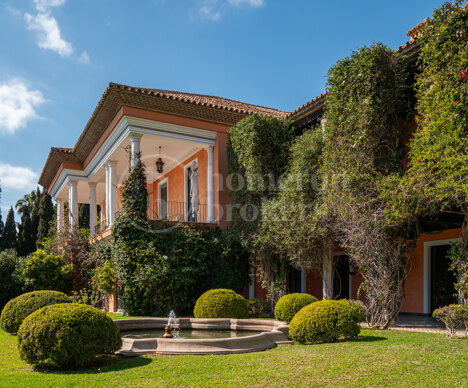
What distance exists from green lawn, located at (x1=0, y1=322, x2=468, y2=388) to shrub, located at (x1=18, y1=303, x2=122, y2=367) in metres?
0.20

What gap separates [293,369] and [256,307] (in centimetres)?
695

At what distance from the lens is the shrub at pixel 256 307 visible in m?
12.2

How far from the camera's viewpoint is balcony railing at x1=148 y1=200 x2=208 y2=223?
1596 centimetres

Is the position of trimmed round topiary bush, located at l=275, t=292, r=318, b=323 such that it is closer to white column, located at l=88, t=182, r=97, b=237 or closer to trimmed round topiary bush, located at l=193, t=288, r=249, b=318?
trimmed round topiary bush, located at l=193, t=288, r=249, b=318

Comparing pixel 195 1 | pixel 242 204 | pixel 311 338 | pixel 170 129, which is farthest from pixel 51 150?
pixel 311 338

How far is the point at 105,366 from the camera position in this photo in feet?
20.2

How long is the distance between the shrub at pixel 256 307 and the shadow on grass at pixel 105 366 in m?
5.87

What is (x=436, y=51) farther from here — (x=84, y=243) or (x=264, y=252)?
(x=84, y=243)

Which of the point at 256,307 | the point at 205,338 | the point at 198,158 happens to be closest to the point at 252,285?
the point at 256,307

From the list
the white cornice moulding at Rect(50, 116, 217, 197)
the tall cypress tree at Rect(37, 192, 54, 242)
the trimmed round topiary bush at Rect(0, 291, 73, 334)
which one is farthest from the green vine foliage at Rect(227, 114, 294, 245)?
the tall cypress tree at Rect(37, 192, 54, 242)

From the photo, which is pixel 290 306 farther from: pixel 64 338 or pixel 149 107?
pixel 149 107

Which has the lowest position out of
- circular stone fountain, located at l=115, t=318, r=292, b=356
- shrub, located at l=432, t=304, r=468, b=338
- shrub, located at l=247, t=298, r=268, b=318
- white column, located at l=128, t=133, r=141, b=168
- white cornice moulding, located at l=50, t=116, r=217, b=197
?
shrub, located at l=247, t=298, r=268, b=318

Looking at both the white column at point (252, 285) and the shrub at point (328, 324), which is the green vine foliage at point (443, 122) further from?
the white column at point (252, 285)

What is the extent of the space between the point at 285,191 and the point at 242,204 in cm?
226
